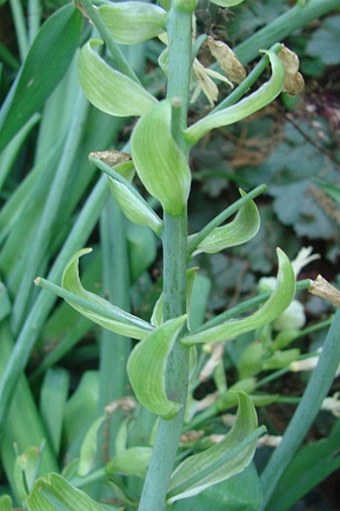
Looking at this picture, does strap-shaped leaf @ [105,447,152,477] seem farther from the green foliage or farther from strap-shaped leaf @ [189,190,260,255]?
strap-shaped leaf @ [189,190,260,255]

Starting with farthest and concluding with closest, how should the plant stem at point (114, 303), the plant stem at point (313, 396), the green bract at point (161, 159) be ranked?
the plant stem at point (114, 303) → the plant stem at point (313, 396) → the green bract at point (161, 159)

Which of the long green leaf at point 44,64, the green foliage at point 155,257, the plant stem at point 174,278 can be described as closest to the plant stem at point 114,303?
the green foliage at point 155,257

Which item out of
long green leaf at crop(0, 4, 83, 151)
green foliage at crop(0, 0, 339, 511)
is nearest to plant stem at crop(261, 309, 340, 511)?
green foliage at crop(0, 0, 339, 511)

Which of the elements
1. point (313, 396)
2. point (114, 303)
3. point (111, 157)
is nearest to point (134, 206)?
point (111, 157)

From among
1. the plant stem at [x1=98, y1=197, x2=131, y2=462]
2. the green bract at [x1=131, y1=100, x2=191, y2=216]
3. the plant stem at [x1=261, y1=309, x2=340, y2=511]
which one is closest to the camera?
the green bract at [x1=131, y1=100, x2=191, y2=216]

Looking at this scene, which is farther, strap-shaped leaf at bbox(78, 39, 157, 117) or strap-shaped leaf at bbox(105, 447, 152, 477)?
strap-shaped leaf at bbox(105, 447, 152, 477)

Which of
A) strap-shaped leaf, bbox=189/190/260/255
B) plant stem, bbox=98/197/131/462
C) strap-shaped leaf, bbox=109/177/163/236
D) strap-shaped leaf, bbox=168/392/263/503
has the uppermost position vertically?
strap-shaped leaf, bbox=109/177/163/236

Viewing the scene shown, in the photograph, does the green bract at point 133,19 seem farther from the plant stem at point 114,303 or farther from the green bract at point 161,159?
the plant stem at point 114,303

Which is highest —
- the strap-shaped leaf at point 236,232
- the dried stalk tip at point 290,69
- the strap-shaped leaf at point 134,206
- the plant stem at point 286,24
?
the dried stalk tip at point 290,69

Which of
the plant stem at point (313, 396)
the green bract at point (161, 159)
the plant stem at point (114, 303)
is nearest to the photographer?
the green bract at point (161, 159)
